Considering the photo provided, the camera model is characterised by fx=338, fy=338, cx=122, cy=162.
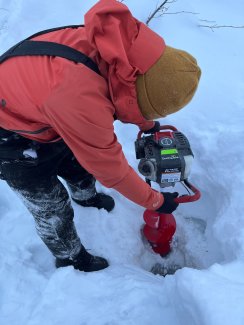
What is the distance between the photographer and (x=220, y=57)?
3.01m

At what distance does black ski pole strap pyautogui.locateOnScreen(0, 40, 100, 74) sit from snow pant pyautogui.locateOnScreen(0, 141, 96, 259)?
41 centimetres

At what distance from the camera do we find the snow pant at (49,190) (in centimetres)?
150

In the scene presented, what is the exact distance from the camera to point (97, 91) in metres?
1.09

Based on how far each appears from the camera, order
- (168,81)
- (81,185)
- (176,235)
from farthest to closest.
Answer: (176,235) < (81,185) < (168,81)

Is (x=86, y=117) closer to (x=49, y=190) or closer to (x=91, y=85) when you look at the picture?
(x=91, y=85)

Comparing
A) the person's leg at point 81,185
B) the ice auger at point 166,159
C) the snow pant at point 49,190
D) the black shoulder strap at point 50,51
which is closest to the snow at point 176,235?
the person's leg at point 81,185

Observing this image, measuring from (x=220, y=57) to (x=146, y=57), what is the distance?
219cm

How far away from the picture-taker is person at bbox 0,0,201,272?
1.06 metres

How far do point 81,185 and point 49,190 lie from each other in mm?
515

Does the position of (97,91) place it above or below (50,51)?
below

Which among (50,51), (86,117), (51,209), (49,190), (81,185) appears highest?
(50,51)

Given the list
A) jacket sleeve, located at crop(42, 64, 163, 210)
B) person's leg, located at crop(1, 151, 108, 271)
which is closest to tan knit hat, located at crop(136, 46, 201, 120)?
jacket sleeve, located at crop(42, 64, 163, 210)

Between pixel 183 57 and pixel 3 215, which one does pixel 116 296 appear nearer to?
pixel 3 215

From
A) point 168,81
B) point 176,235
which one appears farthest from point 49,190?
point 176,235
